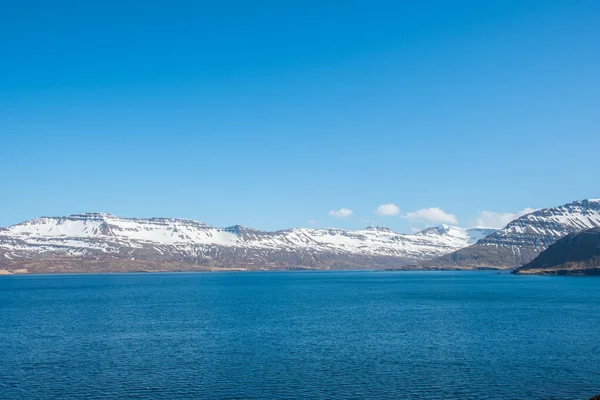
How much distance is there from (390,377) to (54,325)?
6267 centimetres

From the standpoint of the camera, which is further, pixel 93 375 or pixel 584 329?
pixel 584 329

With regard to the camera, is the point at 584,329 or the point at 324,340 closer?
the point at 324,340

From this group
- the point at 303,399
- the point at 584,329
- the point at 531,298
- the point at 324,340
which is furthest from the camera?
the point at 531,298

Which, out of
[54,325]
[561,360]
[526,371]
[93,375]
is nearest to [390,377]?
[526,371]

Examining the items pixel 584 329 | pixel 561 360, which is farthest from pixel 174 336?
pixel 584 329

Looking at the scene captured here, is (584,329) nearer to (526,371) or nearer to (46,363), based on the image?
(526,371)

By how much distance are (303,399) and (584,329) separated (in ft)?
184

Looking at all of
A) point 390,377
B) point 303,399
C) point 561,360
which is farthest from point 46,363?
point 561,360

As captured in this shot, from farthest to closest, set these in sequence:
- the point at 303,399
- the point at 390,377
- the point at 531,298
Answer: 1. the point at 531,298
2. the point at 390,377
3. the point at 303,399

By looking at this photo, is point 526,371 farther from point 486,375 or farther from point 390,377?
point 390,377

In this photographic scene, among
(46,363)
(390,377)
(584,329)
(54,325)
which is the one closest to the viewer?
(390,377)

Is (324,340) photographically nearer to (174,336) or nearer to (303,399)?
(174,336)

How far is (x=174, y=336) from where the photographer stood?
8188 cm

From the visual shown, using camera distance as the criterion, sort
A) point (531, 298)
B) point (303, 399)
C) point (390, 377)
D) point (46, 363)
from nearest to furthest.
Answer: point (303, 399), point (390, 377), point (46, 363), point (531, 298)
